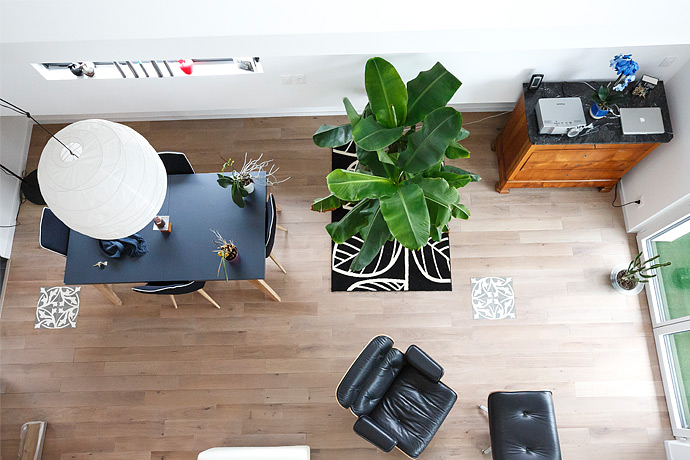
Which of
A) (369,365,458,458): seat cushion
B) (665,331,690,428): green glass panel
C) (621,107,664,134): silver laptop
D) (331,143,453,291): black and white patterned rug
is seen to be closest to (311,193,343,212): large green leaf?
(331,143,453,291): black and white patterned rug

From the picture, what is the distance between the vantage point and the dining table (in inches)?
116

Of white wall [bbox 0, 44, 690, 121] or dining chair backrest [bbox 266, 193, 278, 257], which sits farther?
white wall [bbox 0, 44, 690, 121]

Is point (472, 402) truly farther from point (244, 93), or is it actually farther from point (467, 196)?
point (244, 93)

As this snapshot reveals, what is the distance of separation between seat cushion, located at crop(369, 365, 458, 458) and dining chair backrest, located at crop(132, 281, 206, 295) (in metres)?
1.50

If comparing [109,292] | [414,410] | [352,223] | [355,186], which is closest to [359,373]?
[414,410]

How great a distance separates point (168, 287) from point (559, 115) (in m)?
2.95

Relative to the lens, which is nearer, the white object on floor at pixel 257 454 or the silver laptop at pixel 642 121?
the white object on floor at pixel 257 454

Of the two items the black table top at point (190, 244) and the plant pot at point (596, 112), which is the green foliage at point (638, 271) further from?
the black table top at point (190, 244)

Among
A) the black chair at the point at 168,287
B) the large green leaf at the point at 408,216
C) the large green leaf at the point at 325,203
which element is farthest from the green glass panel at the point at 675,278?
the black chair at the point at 168,287

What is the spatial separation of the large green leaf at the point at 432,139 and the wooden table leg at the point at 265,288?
1.49 metres

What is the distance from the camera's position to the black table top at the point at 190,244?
2945mm

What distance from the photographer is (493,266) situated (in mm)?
3709

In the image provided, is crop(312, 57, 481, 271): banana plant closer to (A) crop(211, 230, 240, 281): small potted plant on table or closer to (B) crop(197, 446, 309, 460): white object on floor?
(A) crop(211, 230, 240, 281): small potted plant on table

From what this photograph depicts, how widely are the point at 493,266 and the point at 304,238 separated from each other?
1630mm
